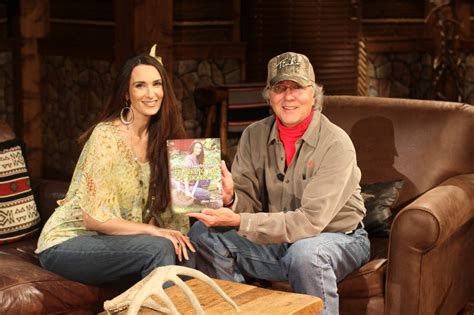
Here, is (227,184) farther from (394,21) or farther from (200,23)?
(394,21)

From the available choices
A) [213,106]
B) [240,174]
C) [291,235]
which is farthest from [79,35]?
[291,235]

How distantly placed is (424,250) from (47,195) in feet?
5.49

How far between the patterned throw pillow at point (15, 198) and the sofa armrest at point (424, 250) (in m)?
1.53

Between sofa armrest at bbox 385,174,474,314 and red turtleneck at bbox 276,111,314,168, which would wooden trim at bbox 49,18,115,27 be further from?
sofa armrest at bbox 385,174,474,314

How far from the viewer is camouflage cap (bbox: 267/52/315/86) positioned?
139 inches

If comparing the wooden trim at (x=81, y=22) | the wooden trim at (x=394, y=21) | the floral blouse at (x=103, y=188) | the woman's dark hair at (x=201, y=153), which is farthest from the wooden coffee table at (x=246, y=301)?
the wooden trim at (x=394, y=21)

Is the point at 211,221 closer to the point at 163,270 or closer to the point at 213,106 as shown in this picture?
the point at 163,270

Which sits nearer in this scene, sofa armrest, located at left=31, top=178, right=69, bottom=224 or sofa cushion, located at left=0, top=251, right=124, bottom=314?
sofa cushion, located at left=0, top=251, right=124, bottom=314

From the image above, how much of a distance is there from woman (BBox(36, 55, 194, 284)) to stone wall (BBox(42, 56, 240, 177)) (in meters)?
3.10

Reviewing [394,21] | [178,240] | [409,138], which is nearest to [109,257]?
[178,240]

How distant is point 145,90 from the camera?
3.58 meters

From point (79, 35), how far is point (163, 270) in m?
4.61

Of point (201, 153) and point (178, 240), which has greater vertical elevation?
point (201, 153)

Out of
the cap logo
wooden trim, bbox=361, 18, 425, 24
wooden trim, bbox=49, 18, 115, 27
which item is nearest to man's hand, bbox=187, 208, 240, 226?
the cap logo
